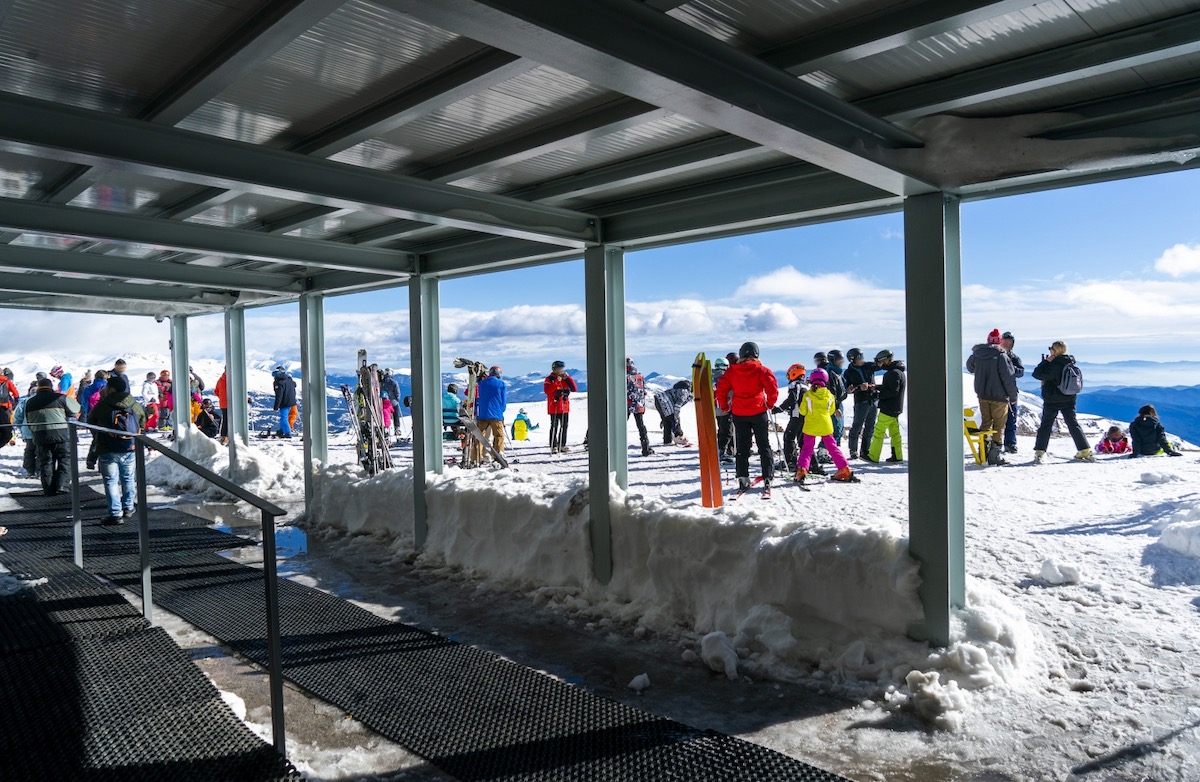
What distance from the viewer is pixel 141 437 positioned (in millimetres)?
4730

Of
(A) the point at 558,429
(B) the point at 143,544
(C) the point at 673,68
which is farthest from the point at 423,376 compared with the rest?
(A) the point at 558,429

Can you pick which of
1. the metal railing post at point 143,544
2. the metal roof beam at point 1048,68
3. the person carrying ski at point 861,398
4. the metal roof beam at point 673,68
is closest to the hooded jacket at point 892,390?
the person carrying ski at point 861,398

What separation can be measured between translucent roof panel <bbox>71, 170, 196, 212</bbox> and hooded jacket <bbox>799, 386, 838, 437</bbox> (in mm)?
7645

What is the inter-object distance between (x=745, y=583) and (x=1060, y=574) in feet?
8.28

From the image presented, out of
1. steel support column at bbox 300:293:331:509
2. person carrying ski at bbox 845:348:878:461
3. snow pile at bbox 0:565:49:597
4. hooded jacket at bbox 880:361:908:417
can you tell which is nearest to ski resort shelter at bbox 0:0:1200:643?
snow pile at bbox 0:565:49:597

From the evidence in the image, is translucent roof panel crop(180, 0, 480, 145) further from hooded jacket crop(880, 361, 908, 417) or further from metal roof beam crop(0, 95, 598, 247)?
hooded jacket crop(880, 361, 908, 417)

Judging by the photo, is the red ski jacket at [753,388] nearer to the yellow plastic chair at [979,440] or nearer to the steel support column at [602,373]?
the steel support column at [602,373]

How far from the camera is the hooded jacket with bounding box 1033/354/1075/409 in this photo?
11.5m

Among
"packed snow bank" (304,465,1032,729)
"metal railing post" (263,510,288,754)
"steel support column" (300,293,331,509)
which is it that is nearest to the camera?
"metal railing post" (263,510,288,754)

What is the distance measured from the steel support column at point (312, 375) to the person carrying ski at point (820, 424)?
6640 millimetres

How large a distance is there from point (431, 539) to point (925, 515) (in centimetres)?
532

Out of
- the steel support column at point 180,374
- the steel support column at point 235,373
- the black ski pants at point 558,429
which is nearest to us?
the steel support column at point 235,373

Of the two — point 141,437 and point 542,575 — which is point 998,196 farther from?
point 141,437

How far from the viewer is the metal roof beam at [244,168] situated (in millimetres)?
3492
